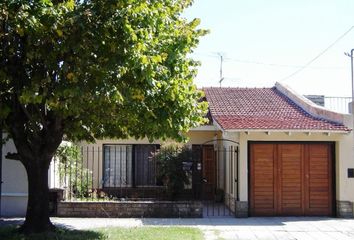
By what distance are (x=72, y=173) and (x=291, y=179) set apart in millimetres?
7412

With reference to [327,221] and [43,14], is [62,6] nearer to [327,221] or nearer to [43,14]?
[43,14]

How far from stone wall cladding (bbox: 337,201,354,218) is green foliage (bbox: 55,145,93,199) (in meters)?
8.22

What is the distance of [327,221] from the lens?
15.3 metres

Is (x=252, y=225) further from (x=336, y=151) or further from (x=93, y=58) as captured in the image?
(x=93, y=58)

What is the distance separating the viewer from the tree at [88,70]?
8.96 m

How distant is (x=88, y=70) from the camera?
9.27m

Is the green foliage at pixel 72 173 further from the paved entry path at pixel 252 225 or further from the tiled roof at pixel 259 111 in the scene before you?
the tiled roof at pixel 259 111

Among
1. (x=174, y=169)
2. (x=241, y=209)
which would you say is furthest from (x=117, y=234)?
(x=174, y=169)

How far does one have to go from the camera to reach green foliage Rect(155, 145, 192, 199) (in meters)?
17.0

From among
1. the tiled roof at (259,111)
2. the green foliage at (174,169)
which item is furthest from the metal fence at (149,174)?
the tiled roof at (259,111)

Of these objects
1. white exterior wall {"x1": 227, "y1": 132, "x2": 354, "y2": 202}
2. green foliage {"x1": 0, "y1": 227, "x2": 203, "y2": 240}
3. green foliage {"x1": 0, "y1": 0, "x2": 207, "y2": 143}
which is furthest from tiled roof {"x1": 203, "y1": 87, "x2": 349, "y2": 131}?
green foliage {"x1": 0, "y1": 0, "x2": 207, "y2": 143}

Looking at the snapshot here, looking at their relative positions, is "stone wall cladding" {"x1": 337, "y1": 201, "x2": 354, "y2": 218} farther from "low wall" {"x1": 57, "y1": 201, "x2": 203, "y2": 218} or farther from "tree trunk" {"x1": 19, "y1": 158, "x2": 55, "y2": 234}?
"tree trunk" {"x1": 19, "y1": 158, "x2": 55, "y2": 234}

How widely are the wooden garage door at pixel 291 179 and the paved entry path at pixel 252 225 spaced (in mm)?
529

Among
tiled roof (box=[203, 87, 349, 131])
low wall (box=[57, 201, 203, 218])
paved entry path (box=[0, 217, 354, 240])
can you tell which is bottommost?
paved entry path (box=[0, 217, 354, 240])
